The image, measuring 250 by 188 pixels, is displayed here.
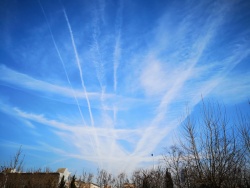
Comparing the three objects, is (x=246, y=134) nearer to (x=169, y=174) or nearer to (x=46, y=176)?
(x=169, y=174)

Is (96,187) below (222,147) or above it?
below

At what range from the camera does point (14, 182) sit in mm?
24891

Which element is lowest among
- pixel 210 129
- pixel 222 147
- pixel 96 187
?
pixel 96 187

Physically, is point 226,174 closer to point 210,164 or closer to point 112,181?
point 210,164

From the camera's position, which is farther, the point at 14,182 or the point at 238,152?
the point at 14,182

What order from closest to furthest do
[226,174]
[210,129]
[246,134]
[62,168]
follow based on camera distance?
1. [226,174]
2. [210,129]
3. [246,134]
4. [62,168]

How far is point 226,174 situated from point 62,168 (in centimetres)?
3773

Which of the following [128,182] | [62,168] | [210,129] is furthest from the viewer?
[128,182]

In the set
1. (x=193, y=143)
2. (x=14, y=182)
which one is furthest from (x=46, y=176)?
(x=193, y=143)

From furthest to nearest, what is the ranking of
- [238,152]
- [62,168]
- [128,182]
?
[128,182] → [62,168] → [238,152]

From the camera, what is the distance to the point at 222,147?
7.59 metres

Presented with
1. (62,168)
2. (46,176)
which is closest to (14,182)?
(46,176)

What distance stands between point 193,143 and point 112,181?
172 ft

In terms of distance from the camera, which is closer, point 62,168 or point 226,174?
point 226,174
